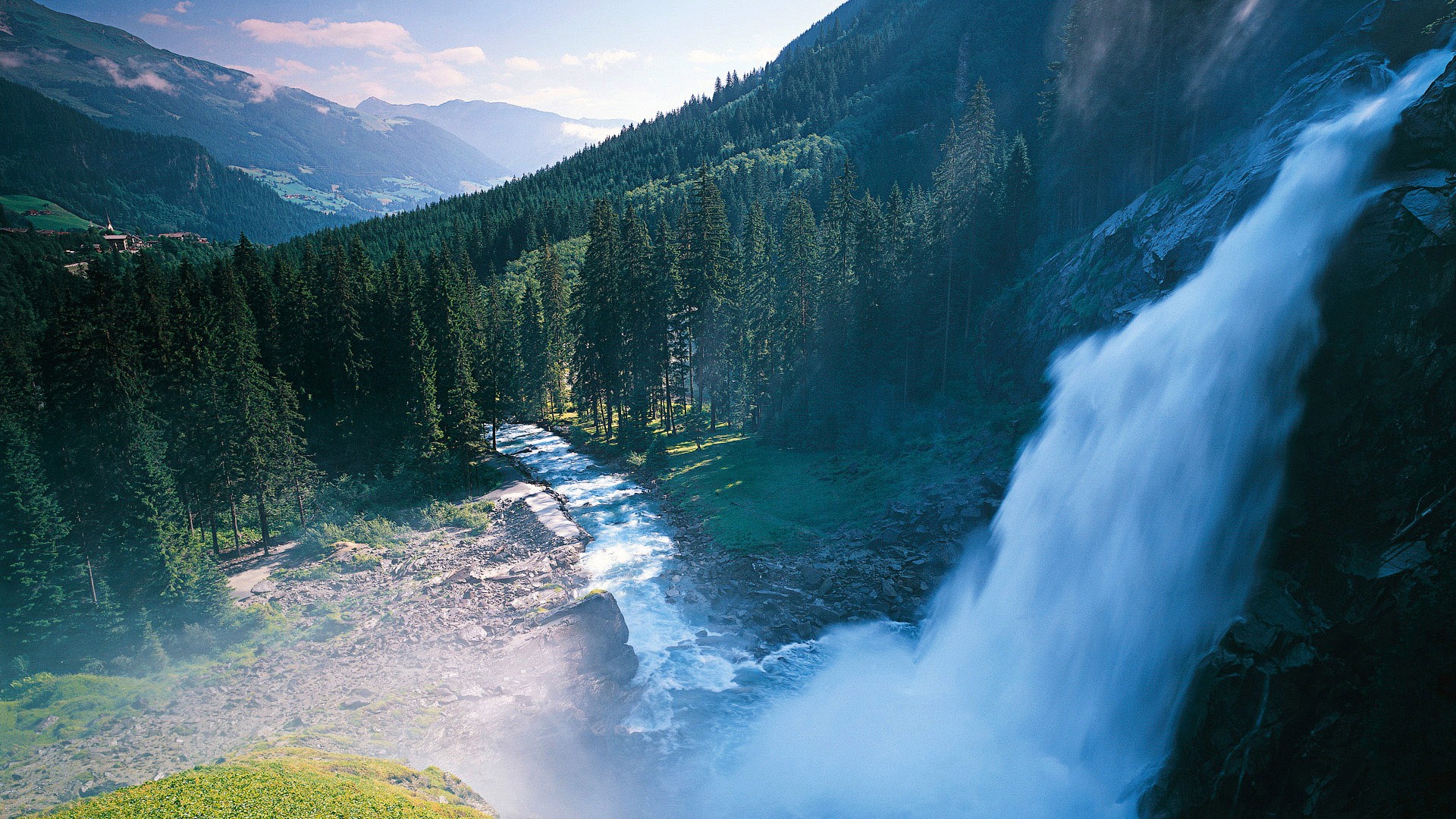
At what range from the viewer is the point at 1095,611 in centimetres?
2530

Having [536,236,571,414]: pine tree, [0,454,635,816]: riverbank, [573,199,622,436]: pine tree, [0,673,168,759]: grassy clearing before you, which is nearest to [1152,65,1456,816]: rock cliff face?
[0,454,635,816]: riverbank

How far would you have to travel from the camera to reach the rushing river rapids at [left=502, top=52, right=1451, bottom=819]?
21.5 m

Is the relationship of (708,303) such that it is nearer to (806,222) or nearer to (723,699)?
(806,222)

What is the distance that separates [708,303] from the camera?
56281 mm

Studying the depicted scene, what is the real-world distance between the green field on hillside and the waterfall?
21065 cm

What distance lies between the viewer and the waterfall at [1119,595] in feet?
70.4

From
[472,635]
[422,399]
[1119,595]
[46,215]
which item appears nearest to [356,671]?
[472,635]

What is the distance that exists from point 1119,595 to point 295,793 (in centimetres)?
2711

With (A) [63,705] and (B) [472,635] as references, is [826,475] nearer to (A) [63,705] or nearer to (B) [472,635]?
(B) [472,635]

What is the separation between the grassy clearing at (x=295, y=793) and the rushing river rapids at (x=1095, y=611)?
7.95 metres

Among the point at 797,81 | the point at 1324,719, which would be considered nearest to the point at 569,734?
the point at 1324,719

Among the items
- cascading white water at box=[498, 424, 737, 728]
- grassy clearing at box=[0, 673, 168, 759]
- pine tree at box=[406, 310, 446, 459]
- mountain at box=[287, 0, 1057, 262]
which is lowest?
cascading white water at box=[498, 424, 737, 728]

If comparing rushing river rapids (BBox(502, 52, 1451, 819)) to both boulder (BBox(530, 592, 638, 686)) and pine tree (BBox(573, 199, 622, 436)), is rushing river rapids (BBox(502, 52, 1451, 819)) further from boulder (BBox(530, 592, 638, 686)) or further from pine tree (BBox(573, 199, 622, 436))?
pine tree (BBox(573, 199, 622, 436))

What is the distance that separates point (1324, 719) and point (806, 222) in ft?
168
